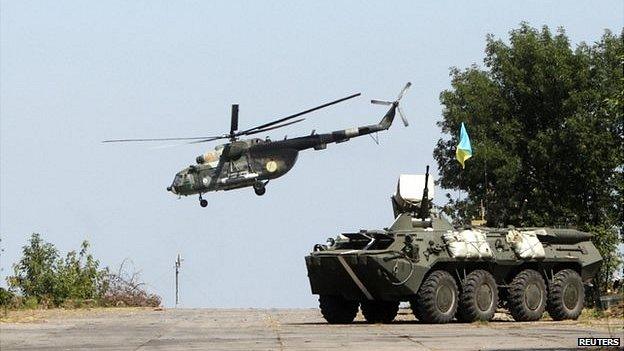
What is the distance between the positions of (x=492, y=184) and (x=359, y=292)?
29.1 m

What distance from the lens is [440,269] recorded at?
29328mm

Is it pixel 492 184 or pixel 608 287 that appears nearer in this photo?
pixel 608 287

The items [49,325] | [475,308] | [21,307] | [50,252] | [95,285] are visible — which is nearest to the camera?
[49,325]

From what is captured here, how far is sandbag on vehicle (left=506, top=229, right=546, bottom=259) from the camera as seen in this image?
100 feet

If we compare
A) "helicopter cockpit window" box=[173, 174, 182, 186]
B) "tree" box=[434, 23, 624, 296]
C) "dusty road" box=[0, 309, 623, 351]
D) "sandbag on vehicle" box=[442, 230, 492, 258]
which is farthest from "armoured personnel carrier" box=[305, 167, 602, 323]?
"helicopter cockpit window" box=[173, 174, 182, 186]

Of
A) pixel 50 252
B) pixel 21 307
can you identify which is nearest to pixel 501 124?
pixel 50 252

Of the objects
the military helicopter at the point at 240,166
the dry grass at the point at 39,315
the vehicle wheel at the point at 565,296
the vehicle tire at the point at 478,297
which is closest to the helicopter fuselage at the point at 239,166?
the military helicopter at the point at 240,166

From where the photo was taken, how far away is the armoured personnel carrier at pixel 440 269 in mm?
28469

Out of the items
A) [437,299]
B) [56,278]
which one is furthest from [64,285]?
[437,299]

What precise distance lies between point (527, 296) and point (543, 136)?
2755cm

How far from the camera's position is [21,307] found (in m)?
38.7

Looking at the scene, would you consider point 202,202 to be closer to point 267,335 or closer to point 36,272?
point 36,272

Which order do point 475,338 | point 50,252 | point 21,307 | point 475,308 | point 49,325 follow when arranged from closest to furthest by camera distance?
point 475,338 → point 49,325 → point 475,308 → point 21,307 → point 50,252

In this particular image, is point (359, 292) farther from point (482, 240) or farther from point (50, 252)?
point (50, 252)
